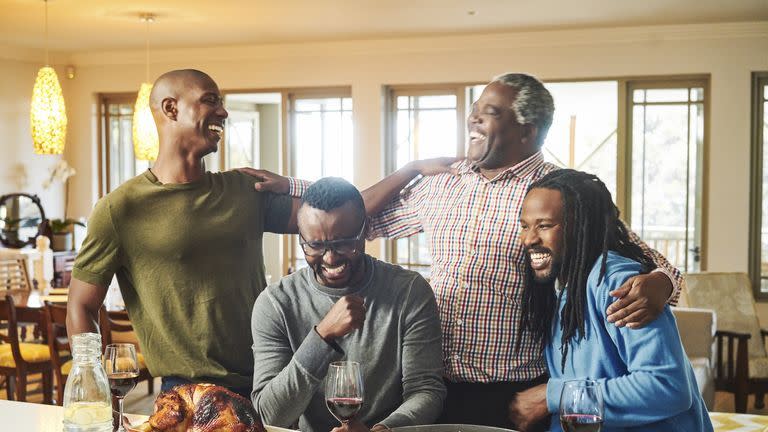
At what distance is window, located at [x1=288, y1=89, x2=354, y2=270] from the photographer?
8031 mm

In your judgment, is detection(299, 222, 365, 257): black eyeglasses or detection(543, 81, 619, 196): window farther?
detection(543, 81, 619, 196): window

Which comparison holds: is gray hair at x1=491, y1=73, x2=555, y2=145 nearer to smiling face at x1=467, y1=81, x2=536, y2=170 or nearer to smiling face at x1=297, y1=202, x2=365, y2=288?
smiling face at x1=467, y1=81, x2=536, y2=170

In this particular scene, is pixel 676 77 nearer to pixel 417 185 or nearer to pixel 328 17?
pixel 328 17

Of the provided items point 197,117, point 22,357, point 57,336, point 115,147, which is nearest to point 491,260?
point 197,117

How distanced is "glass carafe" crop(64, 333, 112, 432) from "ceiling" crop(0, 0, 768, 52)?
4.56m

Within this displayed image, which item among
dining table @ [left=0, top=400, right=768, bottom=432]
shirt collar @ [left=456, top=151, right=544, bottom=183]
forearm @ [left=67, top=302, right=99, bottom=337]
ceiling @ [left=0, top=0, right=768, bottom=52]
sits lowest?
dining table @ [left=0, top=400, right=768, bottom=432]

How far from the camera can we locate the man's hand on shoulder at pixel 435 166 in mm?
2514

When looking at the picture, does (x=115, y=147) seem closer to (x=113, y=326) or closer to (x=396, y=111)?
(x=396, y=111)

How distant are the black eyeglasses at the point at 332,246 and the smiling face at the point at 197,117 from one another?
51 cm

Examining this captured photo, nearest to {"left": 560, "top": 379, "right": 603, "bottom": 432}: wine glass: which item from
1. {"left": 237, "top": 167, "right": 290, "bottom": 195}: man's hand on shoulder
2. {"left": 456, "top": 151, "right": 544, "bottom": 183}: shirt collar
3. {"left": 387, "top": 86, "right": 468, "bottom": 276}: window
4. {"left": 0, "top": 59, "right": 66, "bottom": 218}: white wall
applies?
{"left": 456, "top": 151, "right": 544, "bottom": 183}: shirt collar

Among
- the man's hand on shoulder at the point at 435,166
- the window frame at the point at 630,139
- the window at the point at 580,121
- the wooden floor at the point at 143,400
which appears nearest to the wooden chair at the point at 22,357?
the wooden floor at the point at 143,400

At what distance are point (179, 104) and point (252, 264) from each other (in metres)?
0.47

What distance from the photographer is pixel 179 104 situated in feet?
7.82

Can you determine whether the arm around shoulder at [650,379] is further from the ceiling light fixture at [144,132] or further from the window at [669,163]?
the window at [669,163]
